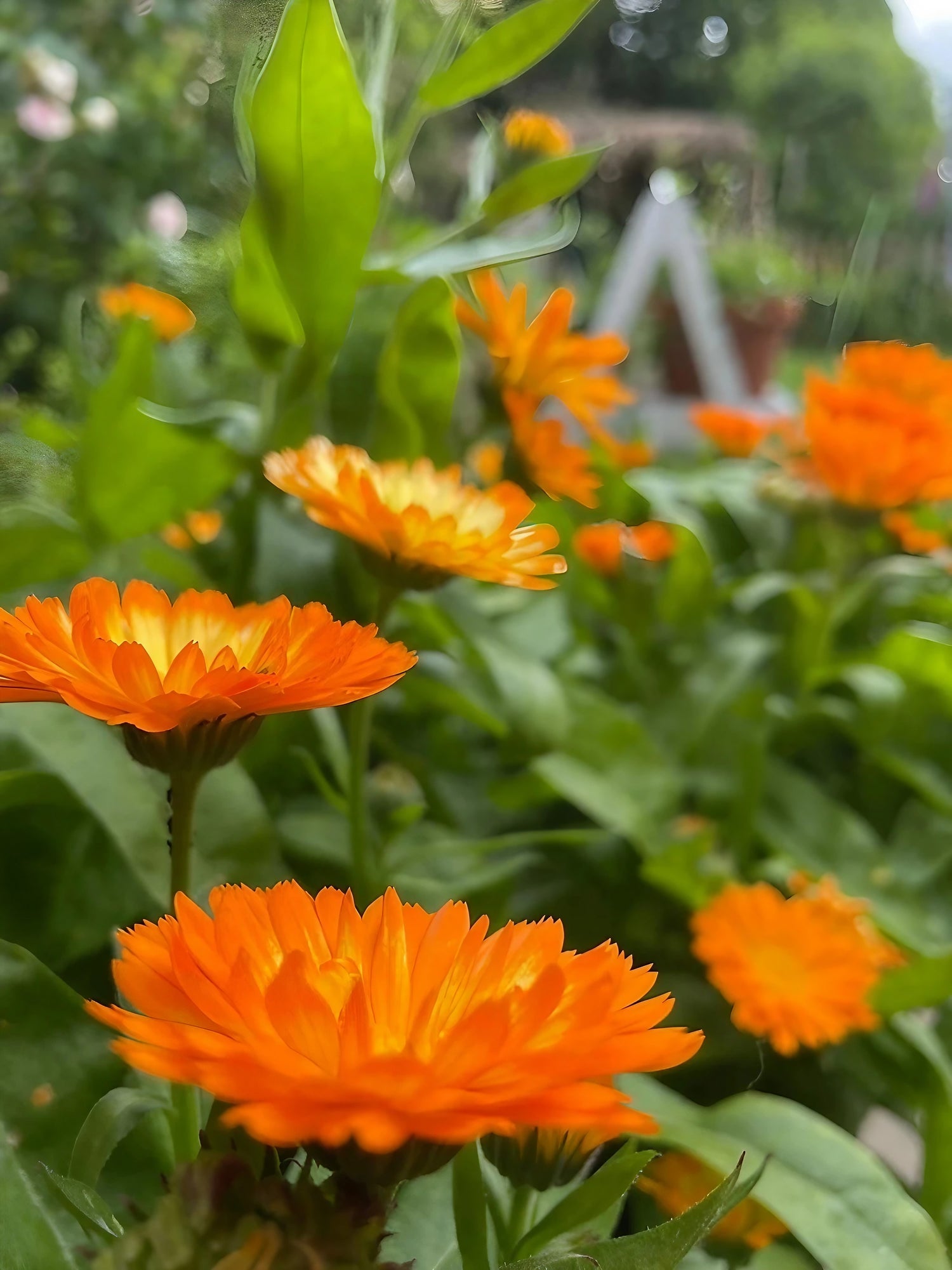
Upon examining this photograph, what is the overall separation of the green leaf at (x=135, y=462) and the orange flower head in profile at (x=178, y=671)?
21cm

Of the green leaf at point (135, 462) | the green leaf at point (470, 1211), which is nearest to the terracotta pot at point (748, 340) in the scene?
the green leaf at point (135, 462)

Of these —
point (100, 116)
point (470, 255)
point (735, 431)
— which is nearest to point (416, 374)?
point (470, 255)

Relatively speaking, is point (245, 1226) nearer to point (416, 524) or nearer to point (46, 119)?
point (416, 524)

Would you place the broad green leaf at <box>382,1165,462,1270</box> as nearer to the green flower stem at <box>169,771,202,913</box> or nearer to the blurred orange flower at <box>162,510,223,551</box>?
the green flower stem at <box>169,771,202,913</box>

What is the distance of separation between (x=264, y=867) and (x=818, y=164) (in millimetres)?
1283

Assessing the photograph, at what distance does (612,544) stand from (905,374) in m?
0.18

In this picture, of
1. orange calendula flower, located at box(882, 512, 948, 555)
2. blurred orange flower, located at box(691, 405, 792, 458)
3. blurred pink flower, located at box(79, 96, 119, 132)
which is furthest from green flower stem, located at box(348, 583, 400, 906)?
blurred pink flower, located at box(79, 96, 119, 132)

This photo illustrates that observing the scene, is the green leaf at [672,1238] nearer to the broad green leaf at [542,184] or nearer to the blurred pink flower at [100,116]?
the broad green leaf at [542,184]

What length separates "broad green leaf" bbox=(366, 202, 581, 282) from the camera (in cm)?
33

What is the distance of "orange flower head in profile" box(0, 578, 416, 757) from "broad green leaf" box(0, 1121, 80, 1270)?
0.21ft

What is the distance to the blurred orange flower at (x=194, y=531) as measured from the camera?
427mm

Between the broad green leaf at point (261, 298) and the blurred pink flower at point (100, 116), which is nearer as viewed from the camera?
the broad green leaf at point (261, 298)

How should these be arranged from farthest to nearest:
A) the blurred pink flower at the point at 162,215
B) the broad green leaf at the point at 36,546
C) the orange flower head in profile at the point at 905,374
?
the blurred pink flower at the point at 162,215
the orange flower head in profile at the point at 905,374
the broad green leaf at the point at 36,546

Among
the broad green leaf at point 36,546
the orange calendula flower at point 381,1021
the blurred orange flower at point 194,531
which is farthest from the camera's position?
the blurred orange flower at point 194,531
